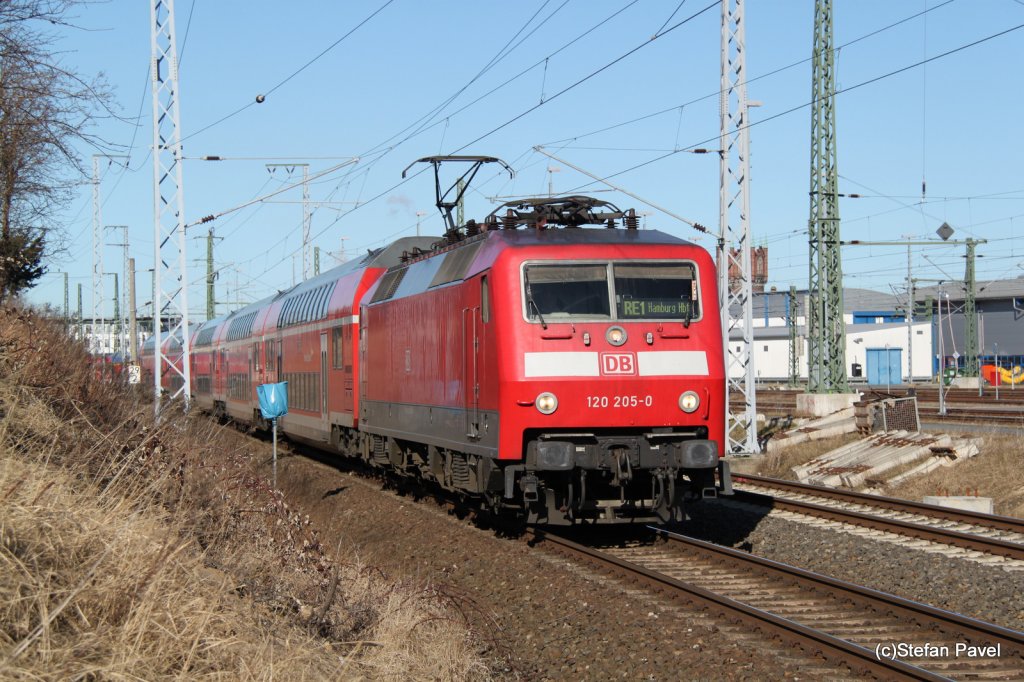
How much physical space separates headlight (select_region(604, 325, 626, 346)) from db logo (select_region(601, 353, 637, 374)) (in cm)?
13

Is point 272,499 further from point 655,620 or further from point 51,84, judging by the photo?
point 51,84

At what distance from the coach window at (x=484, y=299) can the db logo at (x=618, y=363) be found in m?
1.37

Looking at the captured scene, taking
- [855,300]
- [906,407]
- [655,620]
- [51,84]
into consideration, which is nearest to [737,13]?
[906,407]

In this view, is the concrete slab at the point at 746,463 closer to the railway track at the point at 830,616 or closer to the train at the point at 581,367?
the train at the point at 581,367

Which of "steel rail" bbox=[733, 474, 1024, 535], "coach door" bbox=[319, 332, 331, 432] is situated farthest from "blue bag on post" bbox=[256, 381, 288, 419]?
"steel rail" bbox=[733, 474, 1024, 535]

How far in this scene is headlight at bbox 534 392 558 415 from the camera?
434 inches

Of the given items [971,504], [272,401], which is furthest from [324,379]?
[971,504]

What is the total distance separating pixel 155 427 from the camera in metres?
9.73

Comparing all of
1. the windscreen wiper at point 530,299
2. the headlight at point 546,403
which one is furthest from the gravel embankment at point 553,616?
the windscreen wiper at point 530,299

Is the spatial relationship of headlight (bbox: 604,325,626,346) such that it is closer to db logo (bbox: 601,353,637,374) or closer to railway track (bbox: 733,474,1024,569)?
db logo (bbox: 601,353,637,374)

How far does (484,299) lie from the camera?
38.7ft

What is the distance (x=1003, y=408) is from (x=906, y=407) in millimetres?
12320

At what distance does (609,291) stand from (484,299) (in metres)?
1.39

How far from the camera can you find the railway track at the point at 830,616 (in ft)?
23.6
